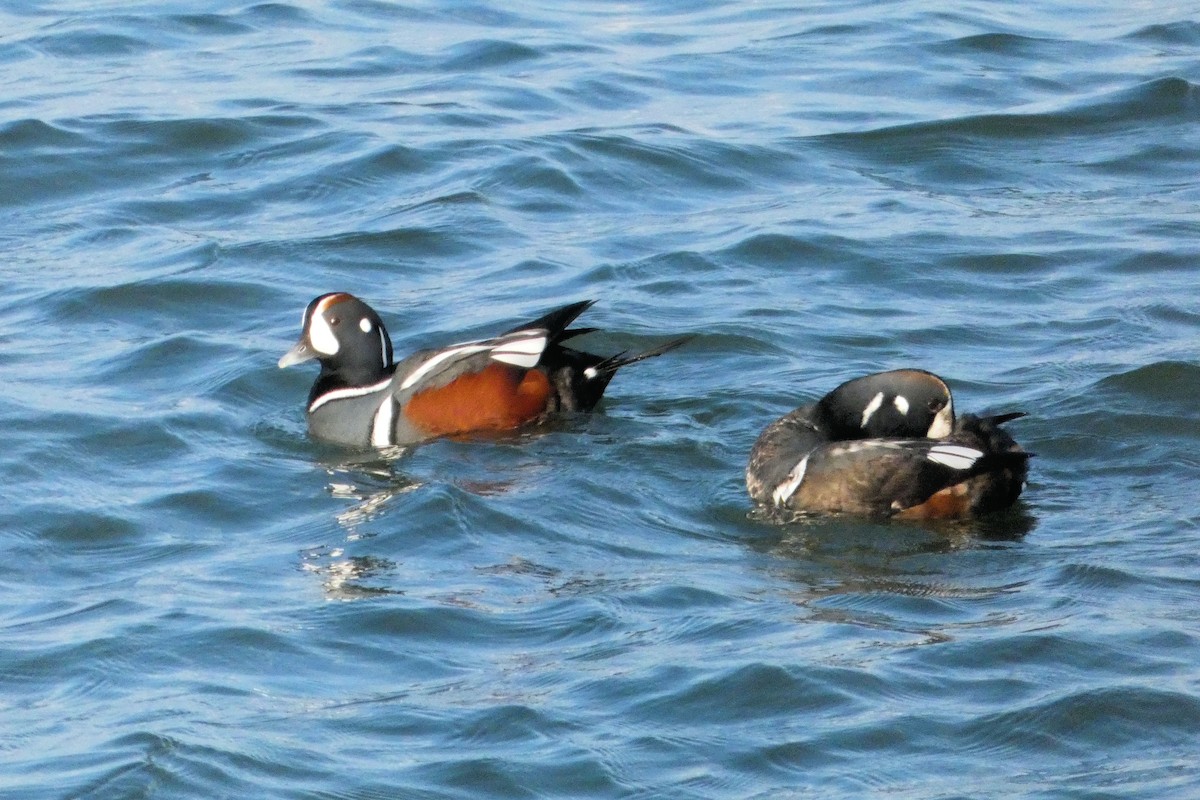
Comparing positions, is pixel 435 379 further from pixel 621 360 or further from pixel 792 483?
pixel 792 483

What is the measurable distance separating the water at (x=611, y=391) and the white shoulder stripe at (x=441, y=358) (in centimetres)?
47

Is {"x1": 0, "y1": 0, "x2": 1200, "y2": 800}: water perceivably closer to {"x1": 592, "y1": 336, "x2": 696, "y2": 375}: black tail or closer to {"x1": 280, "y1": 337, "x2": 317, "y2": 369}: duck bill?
{"x1": 592, "y1": 336, "x2": 696, "y2": 375}: black tail

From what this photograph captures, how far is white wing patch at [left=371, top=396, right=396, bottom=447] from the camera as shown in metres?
9.87

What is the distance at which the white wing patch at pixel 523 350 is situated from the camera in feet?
32.4

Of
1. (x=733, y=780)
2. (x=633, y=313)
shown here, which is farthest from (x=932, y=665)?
(x=633, y=313)

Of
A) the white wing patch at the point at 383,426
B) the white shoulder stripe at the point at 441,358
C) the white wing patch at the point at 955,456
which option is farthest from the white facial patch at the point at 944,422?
the white wing patch at the point at 383,426

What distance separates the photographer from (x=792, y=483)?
8.57 meters

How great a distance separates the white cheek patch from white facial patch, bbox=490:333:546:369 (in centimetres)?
91

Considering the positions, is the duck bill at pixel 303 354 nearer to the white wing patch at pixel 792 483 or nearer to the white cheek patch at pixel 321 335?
the white cheek patch at pixel 321 335

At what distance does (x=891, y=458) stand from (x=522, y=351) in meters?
2.26

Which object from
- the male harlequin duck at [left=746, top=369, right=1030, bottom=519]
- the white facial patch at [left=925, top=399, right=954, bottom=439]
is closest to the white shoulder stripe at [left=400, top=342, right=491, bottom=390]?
the male harlequin duck at [left=746, top=369, right=1030, bottom=519]

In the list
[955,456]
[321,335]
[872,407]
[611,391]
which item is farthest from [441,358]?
[955,456]

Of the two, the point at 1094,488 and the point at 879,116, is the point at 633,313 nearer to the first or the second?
the point at 1094,488

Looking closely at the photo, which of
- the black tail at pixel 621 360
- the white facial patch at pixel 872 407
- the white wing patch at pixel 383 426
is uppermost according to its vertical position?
the white facial patch at pixel 872 407
